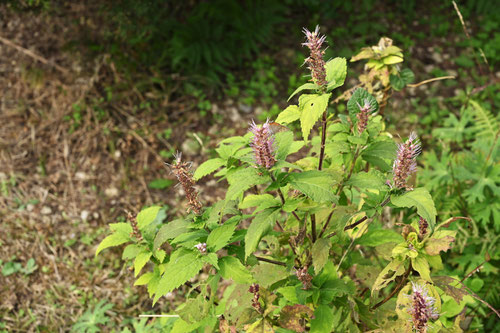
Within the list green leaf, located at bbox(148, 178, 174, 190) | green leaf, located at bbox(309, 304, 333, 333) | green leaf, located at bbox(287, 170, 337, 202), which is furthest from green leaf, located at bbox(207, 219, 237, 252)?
green leaf, located at bbox(148, 178, 174, 190)

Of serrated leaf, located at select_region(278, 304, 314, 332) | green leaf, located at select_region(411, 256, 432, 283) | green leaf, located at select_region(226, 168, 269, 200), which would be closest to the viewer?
green leaf, located at select_region(226, 168, 269, 200)

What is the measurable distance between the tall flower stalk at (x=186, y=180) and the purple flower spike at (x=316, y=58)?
1.61 feet

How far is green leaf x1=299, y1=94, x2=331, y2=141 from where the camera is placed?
1336 mm

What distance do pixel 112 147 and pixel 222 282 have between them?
1.59 metres

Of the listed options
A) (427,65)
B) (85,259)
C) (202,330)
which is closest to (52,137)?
(85,259)

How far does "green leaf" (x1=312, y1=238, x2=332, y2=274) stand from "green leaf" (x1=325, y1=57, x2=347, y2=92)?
1.74ft

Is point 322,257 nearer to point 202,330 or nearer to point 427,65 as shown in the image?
point 202,330

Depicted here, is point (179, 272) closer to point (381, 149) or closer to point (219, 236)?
point (219, 236)

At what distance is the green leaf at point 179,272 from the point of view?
1368 mm

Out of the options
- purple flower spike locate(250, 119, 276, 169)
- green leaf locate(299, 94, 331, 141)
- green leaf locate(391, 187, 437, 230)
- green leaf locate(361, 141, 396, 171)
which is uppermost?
green leaf locate(299, 94, 331, 141)

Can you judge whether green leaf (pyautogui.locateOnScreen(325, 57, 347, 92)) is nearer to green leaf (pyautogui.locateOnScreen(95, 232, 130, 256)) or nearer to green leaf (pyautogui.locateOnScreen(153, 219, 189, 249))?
green leaf (pyautogui.locateOnScreen(153, 219, 189, 249))

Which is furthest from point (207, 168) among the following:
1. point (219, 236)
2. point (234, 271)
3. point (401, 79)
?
point (401, 79)

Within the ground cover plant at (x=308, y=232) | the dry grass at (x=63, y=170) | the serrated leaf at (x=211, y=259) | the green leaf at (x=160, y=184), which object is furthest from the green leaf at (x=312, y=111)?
the green leaf at (x=160, y=184)

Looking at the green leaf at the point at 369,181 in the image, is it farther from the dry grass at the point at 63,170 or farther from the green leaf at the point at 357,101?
the dry grass at the point at 63,170
